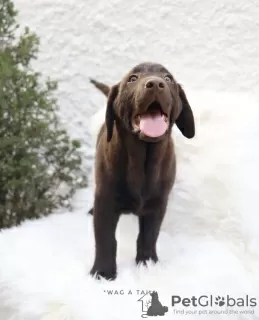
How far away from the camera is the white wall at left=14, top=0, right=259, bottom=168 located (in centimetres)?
111

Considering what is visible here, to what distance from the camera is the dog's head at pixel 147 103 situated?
0.59 meters

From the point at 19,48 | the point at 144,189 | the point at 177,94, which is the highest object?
the point at 19,48

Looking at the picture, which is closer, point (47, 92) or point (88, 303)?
point (88, 303)

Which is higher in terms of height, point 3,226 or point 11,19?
point 11,19

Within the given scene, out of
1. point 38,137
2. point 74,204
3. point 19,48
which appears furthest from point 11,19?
point 74,204

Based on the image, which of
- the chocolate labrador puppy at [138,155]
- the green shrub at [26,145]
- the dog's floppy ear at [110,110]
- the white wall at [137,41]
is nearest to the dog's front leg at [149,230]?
the chocolate labrador puppy at [138,155]

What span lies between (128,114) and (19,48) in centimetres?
37

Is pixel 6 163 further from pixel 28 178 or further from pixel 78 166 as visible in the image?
pixel 78 166

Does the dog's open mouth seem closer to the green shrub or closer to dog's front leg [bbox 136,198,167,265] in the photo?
dog's front leg [bbox 136,198,167,265]

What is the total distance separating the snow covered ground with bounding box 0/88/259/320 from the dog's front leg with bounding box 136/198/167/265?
15 millimetres

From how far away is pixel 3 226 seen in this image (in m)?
0.94

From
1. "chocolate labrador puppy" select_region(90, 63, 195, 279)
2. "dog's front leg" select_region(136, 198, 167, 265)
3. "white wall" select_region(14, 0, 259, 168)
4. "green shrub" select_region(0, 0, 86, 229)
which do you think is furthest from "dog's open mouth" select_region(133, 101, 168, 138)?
"white wall" select_region(14, 0, 259, 168)

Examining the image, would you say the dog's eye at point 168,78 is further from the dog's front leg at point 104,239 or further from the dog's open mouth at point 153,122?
the dog's front leg at point 104,239

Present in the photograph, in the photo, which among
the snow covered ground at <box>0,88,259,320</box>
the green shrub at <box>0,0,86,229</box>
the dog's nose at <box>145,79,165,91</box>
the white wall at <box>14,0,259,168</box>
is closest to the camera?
the dog's nose at <box>145,79,165,91</box>
